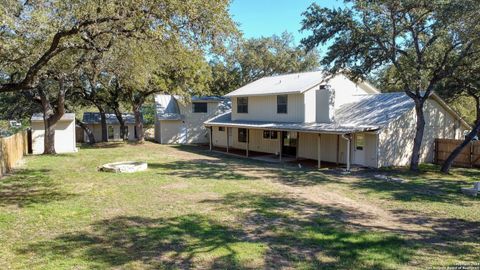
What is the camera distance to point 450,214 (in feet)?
33.4

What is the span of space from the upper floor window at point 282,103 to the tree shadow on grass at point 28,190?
14.7 m

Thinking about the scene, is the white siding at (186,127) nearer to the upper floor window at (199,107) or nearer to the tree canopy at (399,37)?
the upper floor window at (199,107)

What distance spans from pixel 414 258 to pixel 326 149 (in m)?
15.9

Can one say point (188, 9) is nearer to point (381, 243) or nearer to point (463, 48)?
point (381, 243)

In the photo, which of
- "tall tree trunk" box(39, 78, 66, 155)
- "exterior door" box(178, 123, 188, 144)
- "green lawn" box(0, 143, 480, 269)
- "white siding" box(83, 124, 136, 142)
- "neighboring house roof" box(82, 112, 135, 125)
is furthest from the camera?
"white siding" box(83, 124, 136, 142)

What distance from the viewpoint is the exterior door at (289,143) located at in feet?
81.7

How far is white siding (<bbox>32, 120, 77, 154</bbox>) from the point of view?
2602cm

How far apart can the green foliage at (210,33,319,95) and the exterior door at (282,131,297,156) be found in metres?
16.5

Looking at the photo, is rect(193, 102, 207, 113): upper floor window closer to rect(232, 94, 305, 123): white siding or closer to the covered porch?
the covered porch

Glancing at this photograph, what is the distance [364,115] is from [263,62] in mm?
21866

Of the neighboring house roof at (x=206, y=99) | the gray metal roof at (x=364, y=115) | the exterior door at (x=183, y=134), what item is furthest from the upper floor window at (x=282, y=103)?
the exterior door at (x=183, y=134)

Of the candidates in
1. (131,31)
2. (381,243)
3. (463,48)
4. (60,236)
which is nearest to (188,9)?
(131,31)

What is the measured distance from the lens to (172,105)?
3778 cm

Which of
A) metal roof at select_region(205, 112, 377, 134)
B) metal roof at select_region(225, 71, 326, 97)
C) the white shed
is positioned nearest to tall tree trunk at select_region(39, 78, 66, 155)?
the white shed
